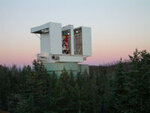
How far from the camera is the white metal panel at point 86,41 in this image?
22578 millimetres

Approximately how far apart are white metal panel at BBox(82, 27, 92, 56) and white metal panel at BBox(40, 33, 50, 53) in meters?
3.95

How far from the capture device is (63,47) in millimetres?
22297

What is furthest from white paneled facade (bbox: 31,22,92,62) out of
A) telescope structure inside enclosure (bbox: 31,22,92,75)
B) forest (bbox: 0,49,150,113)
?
forest (bbox: 0,49,150,113)

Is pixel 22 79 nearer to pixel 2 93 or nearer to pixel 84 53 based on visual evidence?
pixel 2 93

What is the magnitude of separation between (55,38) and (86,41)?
166 inches

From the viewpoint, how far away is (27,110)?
15.1m

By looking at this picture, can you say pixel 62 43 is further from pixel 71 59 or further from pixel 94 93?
pixel 94 93

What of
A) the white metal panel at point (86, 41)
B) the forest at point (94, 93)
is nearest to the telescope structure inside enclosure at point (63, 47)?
the white metal panel at point (86, 41)

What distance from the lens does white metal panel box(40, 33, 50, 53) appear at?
21283 millimetres

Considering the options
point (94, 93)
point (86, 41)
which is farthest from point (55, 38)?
point (94, 93)

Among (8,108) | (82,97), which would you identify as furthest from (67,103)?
(8,108)

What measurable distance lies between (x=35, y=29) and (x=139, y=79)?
517 inches

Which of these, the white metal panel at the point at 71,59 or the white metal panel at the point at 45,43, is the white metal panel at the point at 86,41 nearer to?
the white metal panel at the point at 71,59

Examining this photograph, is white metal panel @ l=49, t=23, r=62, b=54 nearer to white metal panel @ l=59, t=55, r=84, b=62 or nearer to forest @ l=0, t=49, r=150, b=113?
white metal panel @ l=59, t=55, r=84, b=62
